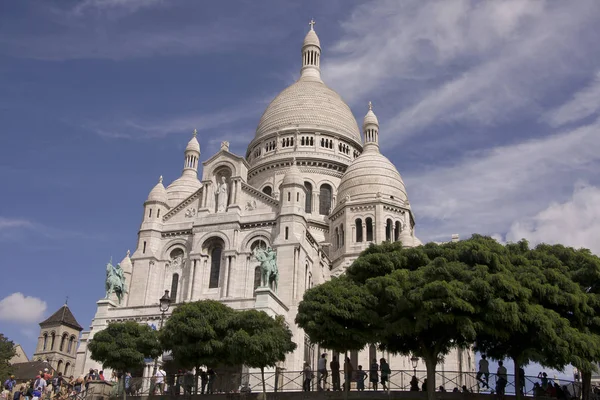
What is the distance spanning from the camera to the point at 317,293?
118 feet

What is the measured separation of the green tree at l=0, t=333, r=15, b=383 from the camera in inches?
2232

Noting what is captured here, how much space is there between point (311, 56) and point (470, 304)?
66.9 metres

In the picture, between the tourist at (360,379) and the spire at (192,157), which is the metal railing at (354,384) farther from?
the spire at (192,157)

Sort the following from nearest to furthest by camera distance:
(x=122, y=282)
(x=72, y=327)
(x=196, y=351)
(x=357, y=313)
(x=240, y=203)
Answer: (x=357, y=313), (x=196, y=351), (x=122, y=282), (x=240, y=203), (x=72, y=327)

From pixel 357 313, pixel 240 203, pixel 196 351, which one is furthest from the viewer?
pixel 240 203

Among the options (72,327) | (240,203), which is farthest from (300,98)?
(72,327)

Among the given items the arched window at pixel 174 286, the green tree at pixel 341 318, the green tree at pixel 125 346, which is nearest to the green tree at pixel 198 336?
the green tree at pixel 125 346

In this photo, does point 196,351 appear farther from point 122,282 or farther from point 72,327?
point 72,327

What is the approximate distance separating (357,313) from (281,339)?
5887 millimetres

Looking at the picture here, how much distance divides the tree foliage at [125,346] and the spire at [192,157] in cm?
3879

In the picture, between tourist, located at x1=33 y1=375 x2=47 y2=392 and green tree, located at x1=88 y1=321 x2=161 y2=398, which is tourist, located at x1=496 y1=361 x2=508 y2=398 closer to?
green tree, located at x1=88 y1=321 x2=161 y2=398

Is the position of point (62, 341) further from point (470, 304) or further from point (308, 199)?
point (470, 304)

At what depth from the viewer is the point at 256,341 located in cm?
3619

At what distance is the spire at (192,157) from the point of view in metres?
77.2
